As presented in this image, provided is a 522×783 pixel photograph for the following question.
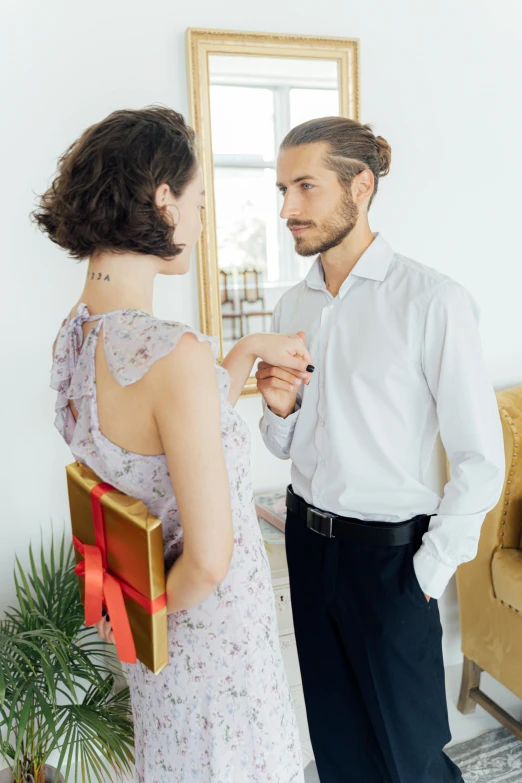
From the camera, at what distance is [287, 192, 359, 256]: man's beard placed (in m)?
1.61

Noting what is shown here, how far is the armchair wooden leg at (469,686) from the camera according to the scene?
248 centimetres

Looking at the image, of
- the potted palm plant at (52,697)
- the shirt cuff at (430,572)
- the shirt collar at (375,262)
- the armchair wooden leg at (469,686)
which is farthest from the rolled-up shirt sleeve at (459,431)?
the armchair wooden leg at (469,686)

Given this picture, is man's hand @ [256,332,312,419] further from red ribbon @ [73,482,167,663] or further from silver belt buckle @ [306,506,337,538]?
red ribbon @ [73,482,167,663]

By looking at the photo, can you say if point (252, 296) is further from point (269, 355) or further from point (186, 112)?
point (269, 355)

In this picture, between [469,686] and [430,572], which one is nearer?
[430,572]

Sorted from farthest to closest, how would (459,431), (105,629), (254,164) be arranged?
(254,164), (459,431), (105,629)

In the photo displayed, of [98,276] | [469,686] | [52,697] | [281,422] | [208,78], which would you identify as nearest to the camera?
[98,276]

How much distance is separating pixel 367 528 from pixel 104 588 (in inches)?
26.2

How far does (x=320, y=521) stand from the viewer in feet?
5.29

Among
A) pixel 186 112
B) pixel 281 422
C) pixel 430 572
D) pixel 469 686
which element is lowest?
pixel 469 686

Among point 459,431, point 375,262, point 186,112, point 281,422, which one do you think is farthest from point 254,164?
point 459,431

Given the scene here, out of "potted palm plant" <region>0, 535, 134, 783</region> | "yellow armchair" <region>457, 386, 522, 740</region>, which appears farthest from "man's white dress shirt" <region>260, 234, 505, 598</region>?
"yellow armchair" <region>457, 386, 522, 740</region>

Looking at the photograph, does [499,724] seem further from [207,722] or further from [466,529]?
[207,722]

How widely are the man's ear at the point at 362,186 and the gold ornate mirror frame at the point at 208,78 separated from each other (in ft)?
2.07
